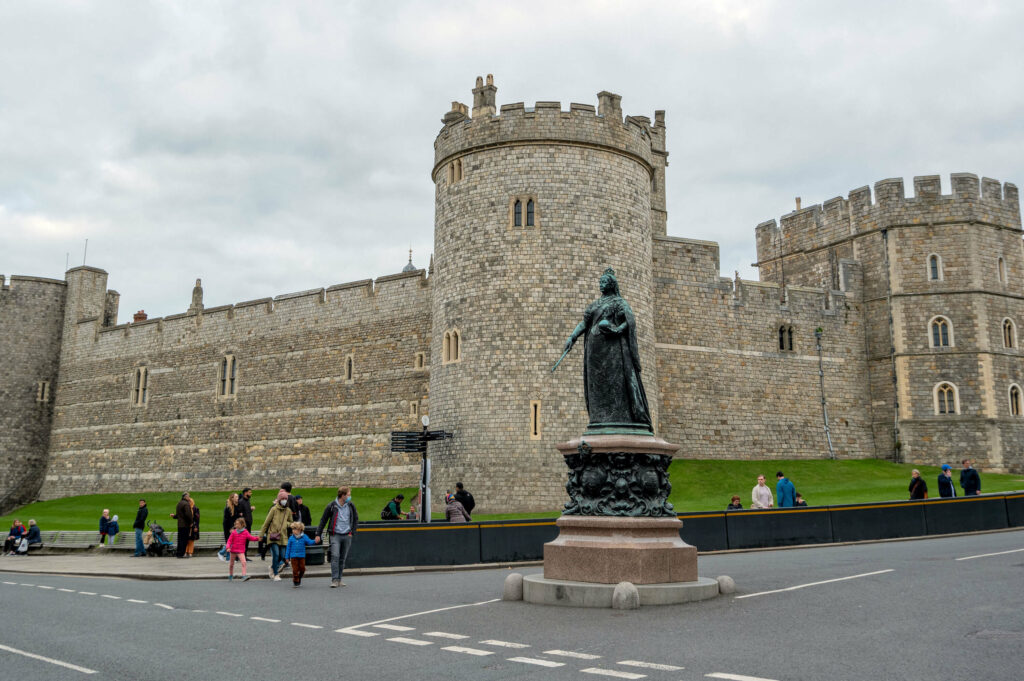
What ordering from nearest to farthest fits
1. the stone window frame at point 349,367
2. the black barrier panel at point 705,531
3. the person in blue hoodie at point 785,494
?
1. the black barrier panel at point 705,531
2. the person in blue hoodie at point 785,494
3. the stone window frame at point 349,367

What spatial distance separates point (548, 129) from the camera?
25.8 m

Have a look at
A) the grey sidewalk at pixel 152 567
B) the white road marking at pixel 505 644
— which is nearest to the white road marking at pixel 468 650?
the white road marking at pixel 505 644

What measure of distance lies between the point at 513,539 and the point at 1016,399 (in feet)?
78.3

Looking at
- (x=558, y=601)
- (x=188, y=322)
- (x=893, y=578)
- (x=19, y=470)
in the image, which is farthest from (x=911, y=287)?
(x=19, y=470)

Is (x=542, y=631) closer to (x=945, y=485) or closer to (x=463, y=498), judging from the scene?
(x=463, y=498)

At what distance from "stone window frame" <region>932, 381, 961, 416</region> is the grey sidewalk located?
21.5 meters

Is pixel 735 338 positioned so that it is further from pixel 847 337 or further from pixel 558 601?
pixel 558 601

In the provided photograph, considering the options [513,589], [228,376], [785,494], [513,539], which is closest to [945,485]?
[785,494]

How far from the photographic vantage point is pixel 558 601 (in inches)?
384

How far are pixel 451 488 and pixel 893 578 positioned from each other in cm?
1497

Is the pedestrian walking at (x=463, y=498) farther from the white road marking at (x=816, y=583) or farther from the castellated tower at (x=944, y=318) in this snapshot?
the castellated tower at (x=944, y=318)

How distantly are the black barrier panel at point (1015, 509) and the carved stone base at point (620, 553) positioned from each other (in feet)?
40.0

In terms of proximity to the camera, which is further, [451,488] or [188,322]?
[188,322]

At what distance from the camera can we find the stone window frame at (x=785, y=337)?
3184 centimetres
